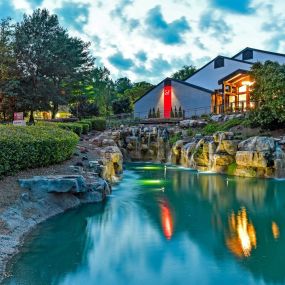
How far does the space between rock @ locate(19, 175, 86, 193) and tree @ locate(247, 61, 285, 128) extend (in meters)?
16.0

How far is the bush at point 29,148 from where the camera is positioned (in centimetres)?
1105

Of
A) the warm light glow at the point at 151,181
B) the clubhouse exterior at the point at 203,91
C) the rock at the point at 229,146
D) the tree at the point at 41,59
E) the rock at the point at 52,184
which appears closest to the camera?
the rock at the point at 52,184

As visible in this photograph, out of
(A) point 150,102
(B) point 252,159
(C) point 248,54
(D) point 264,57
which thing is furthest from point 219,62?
(B) point 252,159

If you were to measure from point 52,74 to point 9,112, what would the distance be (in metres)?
5.37

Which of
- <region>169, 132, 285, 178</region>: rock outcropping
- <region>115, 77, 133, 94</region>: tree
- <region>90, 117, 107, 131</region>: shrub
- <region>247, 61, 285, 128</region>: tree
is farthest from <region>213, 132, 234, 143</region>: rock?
<region>115, 77, 133, 94</region>: tree

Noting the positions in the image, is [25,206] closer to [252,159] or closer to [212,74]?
[252,159]

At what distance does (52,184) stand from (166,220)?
377cm

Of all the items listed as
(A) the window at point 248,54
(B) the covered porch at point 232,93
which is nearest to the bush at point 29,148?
(B) the covered porch at point 232,93

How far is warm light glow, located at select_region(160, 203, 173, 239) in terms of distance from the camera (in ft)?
32.4

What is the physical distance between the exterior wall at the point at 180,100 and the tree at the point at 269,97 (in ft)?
41.2

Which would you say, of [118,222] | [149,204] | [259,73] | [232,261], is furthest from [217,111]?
[232,261]

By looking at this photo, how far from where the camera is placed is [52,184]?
441 inches

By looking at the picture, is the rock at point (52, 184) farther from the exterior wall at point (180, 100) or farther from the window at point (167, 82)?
the window at point (167, 82)

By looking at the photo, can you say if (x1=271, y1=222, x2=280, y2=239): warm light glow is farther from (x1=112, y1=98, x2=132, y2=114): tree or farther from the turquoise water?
(x1=112, y1=98, x2=132, y2=114): tree
